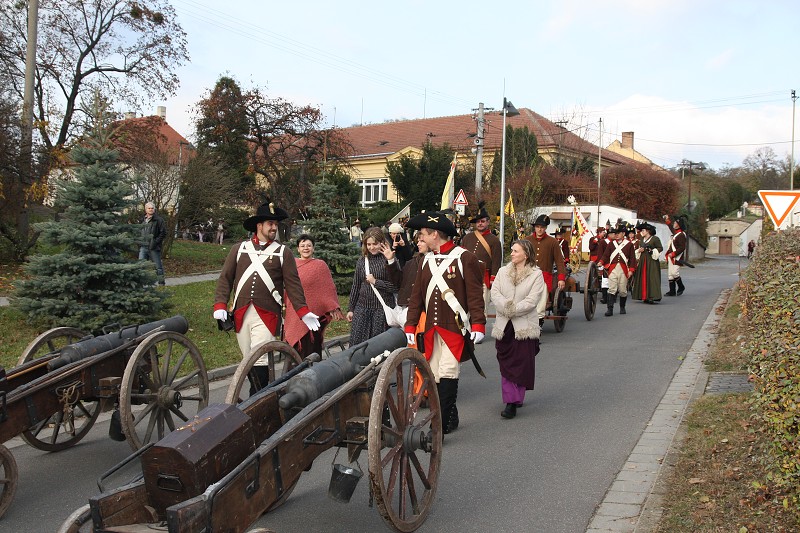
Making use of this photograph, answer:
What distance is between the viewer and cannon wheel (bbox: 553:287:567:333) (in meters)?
13.1

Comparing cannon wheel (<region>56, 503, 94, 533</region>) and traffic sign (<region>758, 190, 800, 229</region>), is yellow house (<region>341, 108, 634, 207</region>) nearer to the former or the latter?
traffic sign (<region>758, 190, 800, 229</region>)

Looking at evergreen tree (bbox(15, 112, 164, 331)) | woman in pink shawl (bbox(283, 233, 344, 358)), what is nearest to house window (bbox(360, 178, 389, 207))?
evergreen tree (bbox(15, 112, 164, 331))

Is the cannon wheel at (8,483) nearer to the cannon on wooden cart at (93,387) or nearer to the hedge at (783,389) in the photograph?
the cannon on wooden cart at (93,387)

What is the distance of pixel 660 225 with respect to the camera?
45.5m

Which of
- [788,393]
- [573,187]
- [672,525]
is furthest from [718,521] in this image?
[573,187]

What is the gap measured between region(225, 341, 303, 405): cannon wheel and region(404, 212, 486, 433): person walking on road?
121 cm

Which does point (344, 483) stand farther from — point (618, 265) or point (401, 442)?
point (618, 265)

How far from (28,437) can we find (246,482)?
3257 millimetres

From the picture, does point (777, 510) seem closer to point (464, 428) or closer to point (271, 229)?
point (464, 428)

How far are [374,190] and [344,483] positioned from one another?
5119 cm

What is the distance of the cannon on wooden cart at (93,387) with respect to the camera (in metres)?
4.98

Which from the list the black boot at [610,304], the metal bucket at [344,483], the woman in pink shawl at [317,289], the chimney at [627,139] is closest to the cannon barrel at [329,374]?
the metal bucket at [344,483]

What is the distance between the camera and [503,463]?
241 inches

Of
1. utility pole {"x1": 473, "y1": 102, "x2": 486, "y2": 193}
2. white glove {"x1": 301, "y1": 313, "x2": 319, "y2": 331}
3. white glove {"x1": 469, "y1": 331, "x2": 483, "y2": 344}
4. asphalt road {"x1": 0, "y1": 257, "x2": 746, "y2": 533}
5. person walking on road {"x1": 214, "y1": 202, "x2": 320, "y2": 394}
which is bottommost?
asphalt road {"x1": 0, "y1": 257, "x2": 746, "y2": 533}
